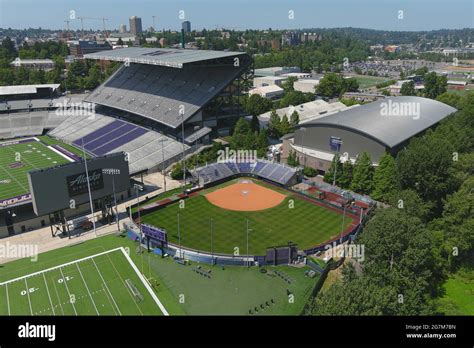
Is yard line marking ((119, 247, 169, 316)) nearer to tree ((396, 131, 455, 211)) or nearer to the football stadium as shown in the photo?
the football stadium

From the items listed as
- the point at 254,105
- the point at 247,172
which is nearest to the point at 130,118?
the point at 254,105

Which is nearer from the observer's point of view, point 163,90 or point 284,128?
point 284,128

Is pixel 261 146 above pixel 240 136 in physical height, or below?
below

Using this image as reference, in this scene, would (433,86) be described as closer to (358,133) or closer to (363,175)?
(358,133)

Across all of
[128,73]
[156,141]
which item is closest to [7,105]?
[128,73]

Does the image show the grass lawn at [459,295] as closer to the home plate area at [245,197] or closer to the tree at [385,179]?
the tree at [385,179]

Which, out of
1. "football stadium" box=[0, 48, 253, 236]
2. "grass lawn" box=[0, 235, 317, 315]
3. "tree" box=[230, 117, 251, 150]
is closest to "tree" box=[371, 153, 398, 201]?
"grass lawn" box=[0, 235, 317, 315]
